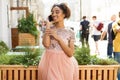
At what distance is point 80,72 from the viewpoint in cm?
480

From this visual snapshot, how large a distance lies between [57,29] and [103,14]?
708 inches

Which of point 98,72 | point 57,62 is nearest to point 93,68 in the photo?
point 98,72

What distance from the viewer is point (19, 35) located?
1419 cm

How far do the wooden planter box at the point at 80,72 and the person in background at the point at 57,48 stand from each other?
1042 millimetres

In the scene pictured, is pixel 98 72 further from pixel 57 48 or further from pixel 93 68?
pixel 57 48

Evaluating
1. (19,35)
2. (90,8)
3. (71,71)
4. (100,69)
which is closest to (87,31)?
(19,35)

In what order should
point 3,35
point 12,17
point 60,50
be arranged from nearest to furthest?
point 60,50
point 3,35
point 12,17

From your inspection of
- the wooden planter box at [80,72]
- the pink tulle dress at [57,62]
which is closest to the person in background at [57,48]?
the pink tulle dress at [57,62]

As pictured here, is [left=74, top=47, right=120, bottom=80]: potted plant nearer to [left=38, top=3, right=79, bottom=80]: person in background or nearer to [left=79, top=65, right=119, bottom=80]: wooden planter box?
[left=79, top=65, right=119, bottom=80]: wooden planter box

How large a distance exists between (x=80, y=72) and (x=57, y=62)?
122 cm

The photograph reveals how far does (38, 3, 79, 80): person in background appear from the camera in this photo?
11.7ft

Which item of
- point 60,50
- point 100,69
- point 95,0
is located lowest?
point 100,69

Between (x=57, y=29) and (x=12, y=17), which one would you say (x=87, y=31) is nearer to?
(x=12, y=17)

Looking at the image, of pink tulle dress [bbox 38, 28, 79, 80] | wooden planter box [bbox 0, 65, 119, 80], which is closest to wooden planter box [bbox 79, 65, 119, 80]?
wooden planter box [bbox 0, 65, 119, 80]
